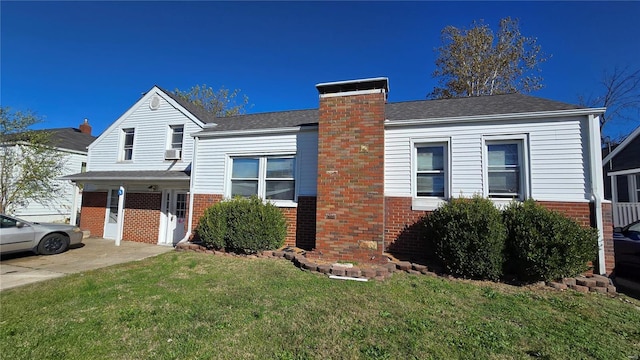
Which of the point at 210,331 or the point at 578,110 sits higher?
the point at 578,110

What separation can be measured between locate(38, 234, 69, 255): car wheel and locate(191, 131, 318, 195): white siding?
4371mm

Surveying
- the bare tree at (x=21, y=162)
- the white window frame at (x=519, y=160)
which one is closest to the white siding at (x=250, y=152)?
the white window frame at (x=519, y=160)

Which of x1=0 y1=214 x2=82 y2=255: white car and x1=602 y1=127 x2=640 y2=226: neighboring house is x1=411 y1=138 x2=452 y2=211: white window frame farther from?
x1=0 y1=214 x2=82 y2=255: white car

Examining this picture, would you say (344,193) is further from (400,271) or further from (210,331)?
(210,331)

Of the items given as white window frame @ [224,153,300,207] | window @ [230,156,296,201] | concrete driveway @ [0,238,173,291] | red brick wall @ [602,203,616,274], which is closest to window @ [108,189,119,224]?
concrete driveway @ [0,238,173,291]

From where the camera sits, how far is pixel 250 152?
30.3ft

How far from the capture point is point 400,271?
636 cm

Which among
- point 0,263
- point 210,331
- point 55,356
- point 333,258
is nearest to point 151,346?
point 210,331

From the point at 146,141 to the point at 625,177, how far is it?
2307 centimetres

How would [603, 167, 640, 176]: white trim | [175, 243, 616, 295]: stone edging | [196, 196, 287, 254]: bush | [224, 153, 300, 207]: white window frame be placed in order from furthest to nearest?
[603, 167, 640, 176]: white trim
[224, 153, 300, 207]: white window frame
[196, 196, 287, 254]: bush
[175, 243, 616, 295]: stone edging

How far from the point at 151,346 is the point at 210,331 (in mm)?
661

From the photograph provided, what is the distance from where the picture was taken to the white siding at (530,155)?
21.4 ft

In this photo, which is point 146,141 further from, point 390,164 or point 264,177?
point 390,164

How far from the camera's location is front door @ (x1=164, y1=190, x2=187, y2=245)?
36.3ft
